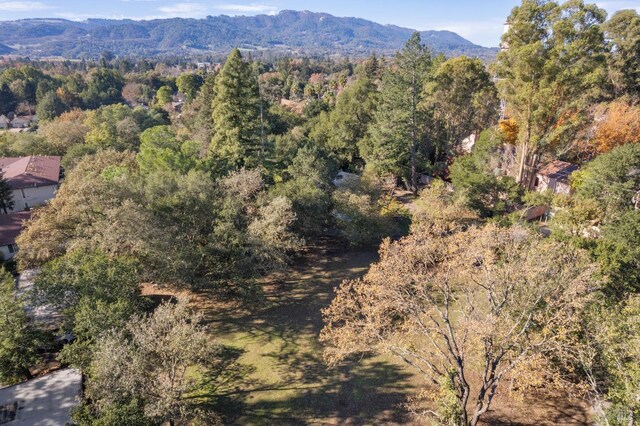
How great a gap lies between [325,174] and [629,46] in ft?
98.3

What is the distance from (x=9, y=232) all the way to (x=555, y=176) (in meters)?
41.8

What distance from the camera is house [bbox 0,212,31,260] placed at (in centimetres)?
2533

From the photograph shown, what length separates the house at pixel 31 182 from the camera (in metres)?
33.0

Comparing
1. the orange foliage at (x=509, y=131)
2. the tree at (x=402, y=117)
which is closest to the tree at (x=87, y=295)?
the tree at (x=402, y=117)

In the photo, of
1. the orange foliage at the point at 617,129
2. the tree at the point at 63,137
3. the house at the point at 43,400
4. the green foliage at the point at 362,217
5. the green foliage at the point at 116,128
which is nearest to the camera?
the house at the point at 43,400

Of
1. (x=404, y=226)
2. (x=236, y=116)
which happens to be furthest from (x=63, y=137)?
(x=404, y=226)

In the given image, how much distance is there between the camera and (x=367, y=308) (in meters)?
12.1

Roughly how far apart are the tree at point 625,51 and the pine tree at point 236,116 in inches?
1237

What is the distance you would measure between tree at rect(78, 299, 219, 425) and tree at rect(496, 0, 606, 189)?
76.9 feet

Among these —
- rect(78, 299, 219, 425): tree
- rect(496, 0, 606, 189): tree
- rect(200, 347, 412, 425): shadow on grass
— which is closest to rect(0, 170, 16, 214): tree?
rect(78, 299, 219, 425): tree

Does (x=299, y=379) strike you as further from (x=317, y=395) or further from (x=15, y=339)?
(x=15, y=339)

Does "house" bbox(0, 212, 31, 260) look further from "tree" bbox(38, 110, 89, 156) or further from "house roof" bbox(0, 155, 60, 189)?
"tree" bbox(38, 110, 89, 156)

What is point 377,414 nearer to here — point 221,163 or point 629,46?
point 221,163

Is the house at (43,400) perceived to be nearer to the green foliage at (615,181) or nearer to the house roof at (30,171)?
the green foliage at (615,181)
